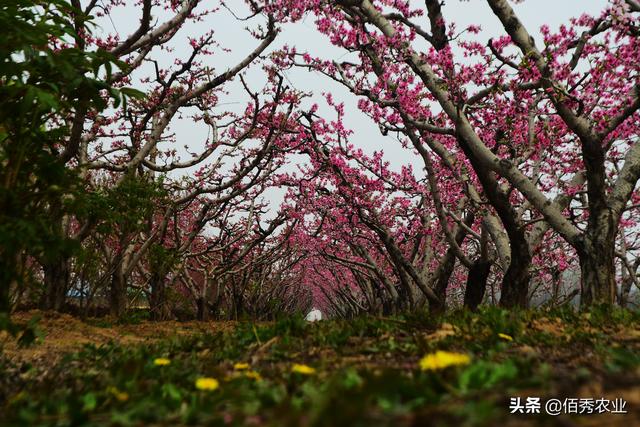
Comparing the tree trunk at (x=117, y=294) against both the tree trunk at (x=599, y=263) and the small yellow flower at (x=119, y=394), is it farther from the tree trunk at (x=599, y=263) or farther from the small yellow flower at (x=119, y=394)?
the tree trunk at (x=599, y=263)

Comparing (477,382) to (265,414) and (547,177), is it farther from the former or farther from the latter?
(547,177)

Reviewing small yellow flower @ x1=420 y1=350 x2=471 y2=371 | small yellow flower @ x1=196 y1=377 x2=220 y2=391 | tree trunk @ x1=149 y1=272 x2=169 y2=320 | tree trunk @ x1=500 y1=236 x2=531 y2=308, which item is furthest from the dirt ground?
tree trunk @ x1=500 y1=236 x2=531 y2=308

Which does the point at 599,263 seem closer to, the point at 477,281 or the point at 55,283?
the point at 477,281

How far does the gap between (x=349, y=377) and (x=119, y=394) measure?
94 cm

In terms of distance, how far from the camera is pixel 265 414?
125cm

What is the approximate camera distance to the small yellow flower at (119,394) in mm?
1616

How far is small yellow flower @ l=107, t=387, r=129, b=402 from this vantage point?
1616 millimetres

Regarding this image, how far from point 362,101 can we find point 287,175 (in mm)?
5571

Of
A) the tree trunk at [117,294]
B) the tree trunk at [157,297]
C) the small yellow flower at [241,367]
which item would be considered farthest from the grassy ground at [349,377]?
the tree trunk at [157,297]

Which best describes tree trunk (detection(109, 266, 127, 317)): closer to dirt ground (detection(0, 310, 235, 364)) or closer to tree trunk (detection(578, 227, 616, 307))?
dirt ground (detection(0, 310, 235, 364))

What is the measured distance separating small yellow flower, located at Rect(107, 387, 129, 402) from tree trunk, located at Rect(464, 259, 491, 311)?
24.1ft

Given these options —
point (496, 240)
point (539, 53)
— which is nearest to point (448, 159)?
point (496, 240)

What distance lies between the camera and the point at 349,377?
5.37 feet

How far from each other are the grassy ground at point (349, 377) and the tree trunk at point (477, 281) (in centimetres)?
404
